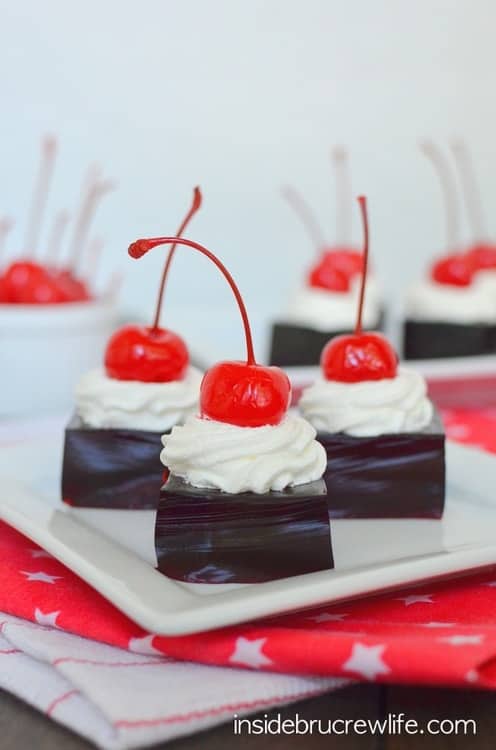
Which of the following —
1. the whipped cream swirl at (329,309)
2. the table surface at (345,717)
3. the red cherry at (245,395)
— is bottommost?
the table surface at (345,717)

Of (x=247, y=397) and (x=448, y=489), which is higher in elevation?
(x=247, y=397)

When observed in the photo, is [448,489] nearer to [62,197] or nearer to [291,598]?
[291,598]

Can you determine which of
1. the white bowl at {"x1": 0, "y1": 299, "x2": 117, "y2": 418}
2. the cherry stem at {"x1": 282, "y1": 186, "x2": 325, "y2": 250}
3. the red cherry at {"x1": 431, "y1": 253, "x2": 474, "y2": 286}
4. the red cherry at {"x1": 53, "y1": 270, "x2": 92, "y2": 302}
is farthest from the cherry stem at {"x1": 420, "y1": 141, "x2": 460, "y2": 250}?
the white bowl at {"x1": 0, "y1": 299, "x2": 117, "y2": 418}

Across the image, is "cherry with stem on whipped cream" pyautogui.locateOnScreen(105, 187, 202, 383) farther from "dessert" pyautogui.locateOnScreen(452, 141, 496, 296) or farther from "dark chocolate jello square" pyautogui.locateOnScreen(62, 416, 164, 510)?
"dessert" pyautogui.locateOnScreen(452, 141, 496, 296)

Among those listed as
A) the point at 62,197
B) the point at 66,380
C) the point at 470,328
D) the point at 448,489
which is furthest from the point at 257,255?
the point at 448,489

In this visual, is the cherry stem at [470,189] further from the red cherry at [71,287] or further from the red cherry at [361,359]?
the red cherry at [361,359]

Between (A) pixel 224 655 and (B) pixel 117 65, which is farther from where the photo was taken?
(B) pixel 117 65

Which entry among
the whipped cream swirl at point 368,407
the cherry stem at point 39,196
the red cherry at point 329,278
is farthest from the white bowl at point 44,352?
the cherry stem at point 39,196
